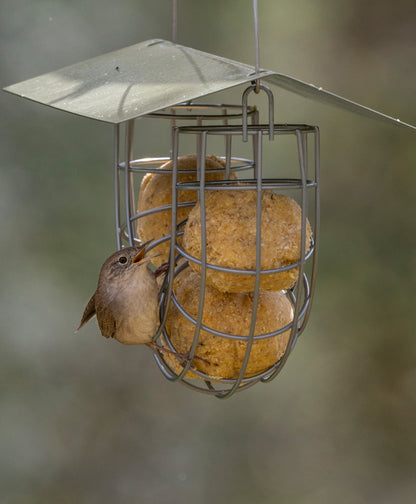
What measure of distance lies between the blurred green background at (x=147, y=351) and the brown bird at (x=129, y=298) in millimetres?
2810

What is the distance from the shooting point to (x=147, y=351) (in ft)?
15.4

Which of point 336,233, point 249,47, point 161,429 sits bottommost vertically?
point 161,429

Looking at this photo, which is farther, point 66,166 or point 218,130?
point 66,166

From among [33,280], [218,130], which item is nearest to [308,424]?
A: [33,280]

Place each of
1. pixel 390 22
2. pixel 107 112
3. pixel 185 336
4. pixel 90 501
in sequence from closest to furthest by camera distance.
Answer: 1. pixel 107 112
2. pixel 185 336
3. pixel 390 22
4. pixel 90 501

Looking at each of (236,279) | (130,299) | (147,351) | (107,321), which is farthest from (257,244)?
(147,351)

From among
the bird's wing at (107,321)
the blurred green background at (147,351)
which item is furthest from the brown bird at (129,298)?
the blurred green background at (147,351)

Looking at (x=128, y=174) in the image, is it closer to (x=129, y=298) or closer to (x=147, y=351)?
(x=129, y=298)

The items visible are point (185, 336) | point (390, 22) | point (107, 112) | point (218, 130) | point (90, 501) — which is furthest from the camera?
point (90, 501)

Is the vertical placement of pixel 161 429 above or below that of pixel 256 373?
below

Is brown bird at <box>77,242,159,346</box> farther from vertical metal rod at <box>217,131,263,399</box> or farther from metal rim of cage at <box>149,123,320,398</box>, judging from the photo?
vertical metal rod at <box>217,131,263,399</box>

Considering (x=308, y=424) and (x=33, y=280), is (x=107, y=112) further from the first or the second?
(x=308, y=424)

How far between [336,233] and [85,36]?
7.16 feet

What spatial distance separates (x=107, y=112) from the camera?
3.94ft
